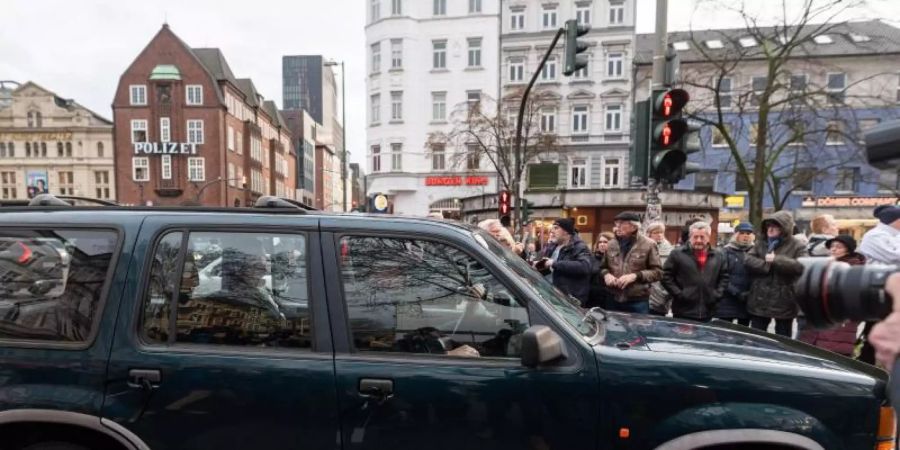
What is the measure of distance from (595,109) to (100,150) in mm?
55313

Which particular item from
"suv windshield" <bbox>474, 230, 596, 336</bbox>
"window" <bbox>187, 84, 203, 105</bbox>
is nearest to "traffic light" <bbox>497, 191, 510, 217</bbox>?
"suv windshield" <bbox>474, 230, 596, 336</bbox>

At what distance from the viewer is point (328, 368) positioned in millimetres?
2146

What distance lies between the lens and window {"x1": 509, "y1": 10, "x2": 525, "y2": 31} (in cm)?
3478

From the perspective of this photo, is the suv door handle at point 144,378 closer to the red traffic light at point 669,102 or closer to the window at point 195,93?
the red traffic light at point 669,102

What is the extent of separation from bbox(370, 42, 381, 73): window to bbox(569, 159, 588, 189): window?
1591 centimetres

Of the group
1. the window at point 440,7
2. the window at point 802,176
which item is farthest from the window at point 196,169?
the window at point 802,176

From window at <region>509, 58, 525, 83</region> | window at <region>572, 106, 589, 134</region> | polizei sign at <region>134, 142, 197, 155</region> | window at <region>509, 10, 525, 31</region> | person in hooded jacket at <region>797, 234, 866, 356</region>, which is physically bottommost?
person in hooded jacket at <region>797, 234, 866, 356</region>

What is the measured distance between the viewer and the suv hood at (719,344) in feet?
7.48

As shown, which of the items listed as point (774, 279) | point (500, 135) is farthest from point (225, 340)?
point (500, 135)

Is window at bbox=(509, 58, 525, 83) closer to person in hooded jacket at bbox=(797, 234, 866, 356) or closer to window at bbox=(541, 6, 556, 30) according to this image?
window at bbox=(541, 6, 556, 30)

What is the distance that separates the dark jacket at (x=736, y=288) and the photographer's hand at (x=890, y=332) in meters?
3.86

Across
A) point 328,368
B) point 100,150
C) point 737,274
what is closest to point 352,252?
point 328,368

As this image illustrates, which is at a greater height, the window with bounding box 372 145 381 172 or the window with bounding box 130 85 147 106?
the window with bounding box 130 85 147 106

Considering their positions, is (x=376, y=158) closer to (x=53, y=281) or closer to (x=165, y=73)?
(x=165, y=73)
